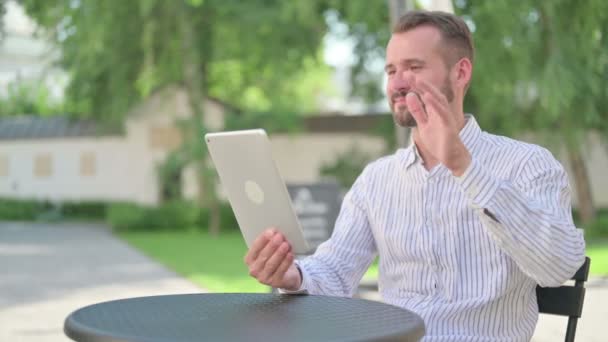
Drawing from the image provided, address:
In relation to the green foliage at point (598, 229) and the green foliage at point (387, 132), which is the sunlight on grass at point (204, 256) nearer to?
the green foliage at point (387, 132)

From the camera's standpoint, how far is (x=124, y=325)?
2.61m

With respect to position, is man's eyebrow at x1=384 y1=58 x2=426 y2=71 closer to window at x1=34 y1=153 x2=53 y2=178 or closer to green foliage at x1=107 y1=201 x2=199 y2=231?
green foliage at x1=107 y1=201 x2=199 y2=231

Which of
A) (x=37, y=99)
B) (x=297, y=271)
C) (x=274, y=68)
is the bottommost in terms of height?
(x=37, y=99)

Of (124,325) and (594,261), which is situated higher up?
(124,325)

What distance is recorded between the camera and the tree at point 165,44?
24.2 meters

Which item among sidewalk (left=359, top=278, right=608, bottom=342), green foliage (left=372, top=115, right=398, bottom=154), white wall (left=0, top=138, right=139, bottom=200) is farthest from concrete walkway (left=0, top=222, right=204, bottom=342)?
white wall (left=0, top=138, right=139, bottom=200)

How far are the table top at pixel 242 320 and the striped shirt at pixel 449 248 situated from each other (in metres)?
0.32

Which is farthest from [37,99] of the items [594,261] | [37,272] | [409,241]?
[409,241]

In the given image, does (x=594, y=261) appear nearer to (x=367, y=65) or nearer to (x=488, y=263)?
(x=488, y=263)

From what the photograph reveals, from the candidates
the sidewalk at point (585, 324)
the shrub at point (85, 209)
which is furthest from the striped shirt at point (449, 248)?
the shrub at point (85, 209)

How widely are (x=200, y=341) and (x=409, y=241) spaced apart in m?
1.12

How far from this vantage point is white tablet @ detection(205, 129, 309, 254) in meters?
2.88

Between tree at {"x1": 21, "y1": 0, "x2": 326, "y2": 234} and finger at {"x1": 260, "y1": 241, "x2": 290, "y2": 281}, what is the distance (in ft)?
66.8

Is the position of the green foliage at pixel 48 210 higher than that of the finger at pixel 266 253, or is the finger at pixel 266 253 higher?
the finger at pixel 266 253
